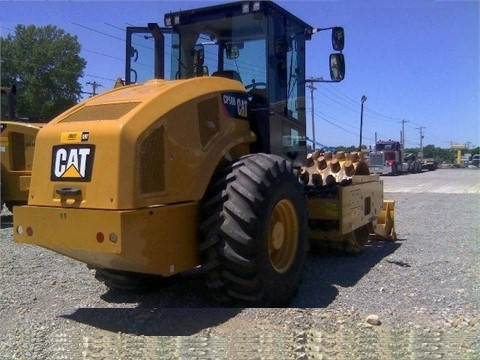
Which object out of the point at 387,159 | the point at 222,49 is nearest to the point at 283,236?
the point at 222,49

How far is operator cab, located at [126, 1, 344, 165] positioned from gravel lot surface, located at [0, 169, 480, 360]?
178 cm

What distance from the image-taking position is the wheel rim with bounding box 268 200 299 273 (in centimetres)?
486

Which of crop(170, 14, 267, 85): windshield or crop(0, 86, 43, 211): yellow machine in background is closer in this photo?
crop(170, 14, 267, 85): windshield

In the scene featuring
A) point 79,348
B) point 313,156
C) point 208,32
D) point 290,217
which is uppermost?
point 208,32

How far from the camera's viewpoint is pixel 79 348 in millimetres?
3879

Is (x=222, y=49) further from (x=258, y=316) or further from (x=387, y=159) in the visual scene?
(x=387, y=159)

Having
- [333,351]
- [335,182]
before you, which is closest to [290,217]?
[333,351]

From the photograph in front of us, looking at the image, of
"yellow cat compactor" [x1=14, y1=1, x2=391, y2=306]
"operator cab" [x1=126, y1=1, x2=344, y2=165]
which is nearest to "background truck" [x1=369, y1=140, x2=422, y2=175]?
"operator cab" [x1=126, y1=1, x2=344, y2=165]

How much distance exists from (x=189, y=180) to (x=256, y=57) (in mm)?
1999

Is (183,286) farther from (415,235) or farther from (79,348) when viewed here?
(415,235)

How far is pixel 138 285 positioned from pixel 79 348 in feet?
4.42

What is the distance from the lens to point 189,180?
14.6 ft

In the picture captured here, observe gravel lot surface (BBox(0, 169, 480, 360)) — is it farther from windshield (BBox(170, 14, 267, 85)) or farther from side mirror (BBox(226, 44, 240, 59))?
side mirror (BBox(226, 44, 240, 59))

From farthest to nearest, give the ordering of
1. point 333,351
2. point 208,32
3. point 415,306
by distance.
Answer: point 208,32, point 415,306, point 333,351
